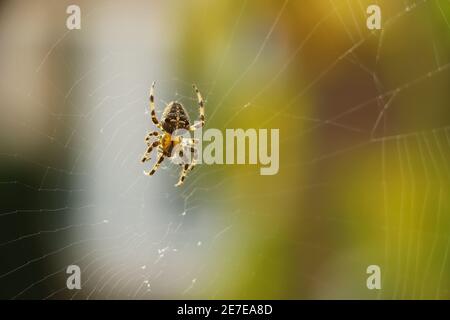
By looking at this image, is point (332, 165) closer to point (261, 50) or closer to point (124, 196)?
point (261, 50)

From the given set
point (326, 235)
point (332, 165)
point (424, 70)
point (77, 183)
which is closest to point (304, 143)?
point (332, 165)

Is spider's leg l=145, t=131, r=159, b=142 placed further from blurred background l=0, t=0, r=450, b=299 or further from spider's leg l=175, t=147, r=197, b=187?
spider's leg l=175, t=147, r=197, b=187

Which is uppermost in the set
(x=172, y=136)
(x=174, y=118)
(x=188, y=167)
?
(x=174, y=118)

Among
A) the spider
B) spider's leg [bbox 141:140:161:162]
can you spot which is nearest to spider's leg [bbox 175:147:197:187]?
the spider

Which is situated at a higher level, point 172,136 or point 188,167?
point 172,136

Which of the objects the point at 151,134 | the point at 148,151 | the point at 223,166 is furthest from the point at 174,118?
the point at 223,166

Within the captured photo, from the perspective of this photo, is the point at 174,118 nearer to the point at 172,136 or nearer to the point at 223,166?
the point at 172,136

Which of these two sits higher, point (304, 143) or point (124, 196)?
point (304, 143)
